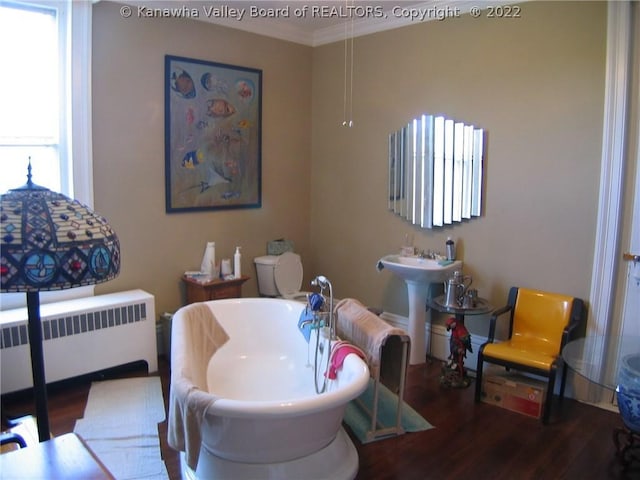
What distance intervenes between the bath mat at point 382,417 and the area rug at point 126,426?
1.07 m

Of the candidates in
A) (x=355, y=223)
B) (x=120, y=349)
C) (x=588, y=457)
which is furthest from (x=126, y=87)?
(x=588, y=457)

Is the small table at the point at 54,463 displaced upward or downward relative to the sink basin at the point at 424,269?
downward

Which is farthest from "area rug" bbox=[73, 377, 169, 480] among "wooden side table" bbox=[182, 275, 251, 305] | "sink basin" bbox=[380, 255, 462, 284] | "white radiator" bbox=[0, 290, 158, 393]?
"sink basin" bbox=[380, 255, 462, 284]

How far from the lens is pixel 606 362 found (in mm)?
2566

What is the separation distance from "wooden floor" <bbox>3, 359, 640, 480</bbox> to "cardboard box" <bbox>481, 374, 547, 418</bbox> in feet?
0.19

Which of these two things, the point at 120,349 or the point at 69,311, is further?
the point at 120,349

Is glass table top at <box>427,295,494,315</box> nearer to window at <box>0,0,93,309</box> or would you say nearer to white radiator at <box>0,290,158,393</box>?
white radiator at <box>0,290,158,393</box>

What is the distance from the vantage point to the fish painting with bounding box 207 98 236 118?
4.17 meters

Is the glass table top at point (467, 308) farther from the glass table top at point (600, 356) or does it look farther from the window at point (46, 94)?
the window at point (46, 94)

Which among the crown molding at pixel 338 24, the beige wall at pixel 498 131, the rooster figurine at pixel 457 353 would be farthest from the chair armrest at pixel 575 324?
the crown molding at pixel 338 24

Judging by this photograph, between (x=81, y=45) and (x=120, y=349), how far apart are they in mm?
2088

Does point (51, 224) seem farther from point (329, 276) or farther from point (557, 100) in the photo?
point (329, 276)

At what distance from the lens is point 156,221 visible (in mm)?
3980

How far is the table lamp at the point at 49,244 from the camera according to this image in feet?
4.20
